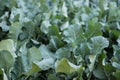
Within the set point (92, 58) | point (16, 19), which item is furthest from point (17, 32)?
point (92, 58)

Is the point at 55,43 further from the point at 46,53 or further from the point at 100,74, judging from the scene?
the point at 100,74

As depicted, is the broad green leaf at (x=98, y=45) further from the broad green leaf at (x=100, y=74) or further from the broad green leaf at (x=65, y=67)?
the broad green leaf at (x=65, y=67)

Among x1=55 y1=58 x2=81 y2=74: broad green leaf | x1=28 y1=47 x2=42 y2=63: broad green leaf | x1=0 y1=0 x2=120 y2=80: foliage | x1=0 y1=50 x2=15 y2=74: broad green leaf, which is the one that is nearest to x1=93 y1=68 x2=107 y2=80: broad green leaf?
x1=0 y1=0 x2=120 y2=80: foliage

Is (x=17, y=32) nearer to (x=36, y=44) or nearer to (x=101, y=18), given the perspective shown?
(x=36, y=44)

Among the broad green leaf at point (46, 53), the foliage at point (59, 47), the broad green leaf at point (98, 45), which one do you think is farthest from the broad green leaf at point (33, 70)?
the broad green leaf at point (98, 45)

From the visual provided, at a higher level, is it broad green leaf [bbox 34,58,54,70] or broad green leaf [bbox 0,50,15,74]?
broad green leaf [bbox 0,50,15,74]

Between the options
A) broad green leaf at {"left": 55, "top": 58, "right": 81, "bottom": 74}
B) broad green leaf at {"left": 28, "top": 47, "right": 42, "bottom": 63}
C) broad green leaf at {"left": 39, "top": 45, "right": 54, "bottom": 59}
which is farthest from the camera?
broad green leaf at {"left": 39, "top": 45, "right": 54, "bottom": 59}

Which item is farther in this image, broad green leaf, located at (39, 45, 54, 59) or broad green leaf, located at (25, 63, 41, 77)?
broad green leaf, located at (39, 45, 54, 59)

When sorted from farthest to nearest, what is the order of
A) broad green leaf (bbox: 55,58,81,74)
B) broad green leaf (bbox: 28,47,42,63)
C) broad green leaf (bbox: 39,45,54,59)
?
1. broad green leaf (bbox: 39,45,54,59)
2. broad green leaf (bbox: 28,47,42,63)
3. broad green leaf (bbox: 55,58,81,74)

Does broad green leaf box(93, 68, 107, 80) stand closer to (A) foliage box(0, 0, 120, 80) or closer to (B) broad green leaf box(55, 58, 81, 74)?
(A) foliage box(0, 0, 120, 80)
